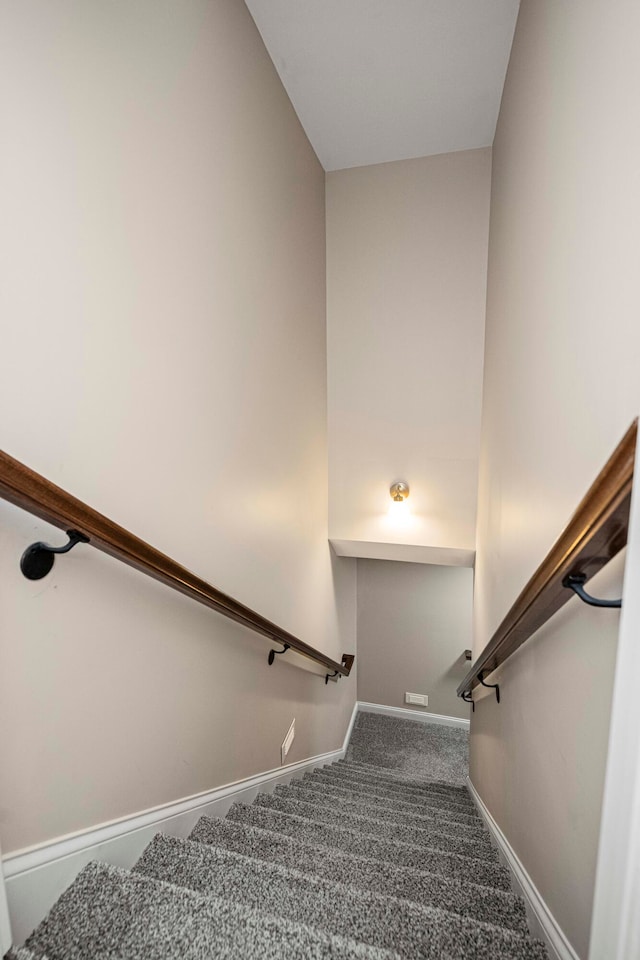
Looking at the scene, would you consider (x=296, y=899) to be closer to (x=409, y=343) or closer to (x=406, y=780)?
(x=406, y=780)

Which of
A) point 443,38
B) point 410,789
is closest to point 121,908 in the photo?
point 410,789

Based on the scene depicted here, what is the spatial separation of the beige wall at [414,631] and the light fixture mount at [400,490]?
1640mm

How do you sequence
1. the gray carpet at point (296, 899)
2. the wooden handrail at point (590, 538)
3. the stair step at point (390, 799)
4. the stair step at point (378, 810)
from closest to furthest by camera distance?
1. the wooden handrail at point (590, 538)
2. the gray carpet at point (296, 899)
3. the stair step at point (378, 810)
4. the stair step at point (390, 799)

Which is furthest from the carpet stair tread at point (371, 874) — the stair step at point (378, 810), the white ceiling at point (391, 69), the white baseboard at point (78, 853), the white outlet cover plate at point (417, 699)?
the white outlet cover plate at point (417, 699)

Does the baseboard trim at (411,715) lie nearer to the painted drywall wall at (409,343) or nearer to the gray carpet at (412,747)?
the gray carpet at (412,747)

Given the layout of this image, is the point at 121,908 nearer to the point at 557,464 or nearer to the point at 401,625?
the point at 557,464

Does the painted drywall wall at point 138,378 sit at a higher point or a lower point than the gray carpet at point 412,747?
higher

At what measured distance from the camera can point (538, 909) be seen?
1.20 meters

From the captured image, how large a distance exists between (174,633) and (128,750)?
12.8 inches

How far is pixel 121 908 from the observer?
3.43 feet

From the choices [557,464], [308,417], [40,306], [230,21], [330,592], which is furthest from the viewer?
[330,592]

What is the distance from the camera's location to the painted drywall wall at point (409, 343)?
3.01 metres

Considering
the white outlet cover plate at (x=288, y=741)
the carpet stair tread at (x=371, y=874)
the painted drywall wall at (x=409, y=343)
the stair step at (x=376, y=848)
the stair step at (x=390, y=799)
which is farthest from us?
the painted drywall wall at (x=409, y=343)

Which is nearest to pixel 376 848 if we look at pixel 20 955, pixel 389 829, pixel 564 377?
pixel 389 829
